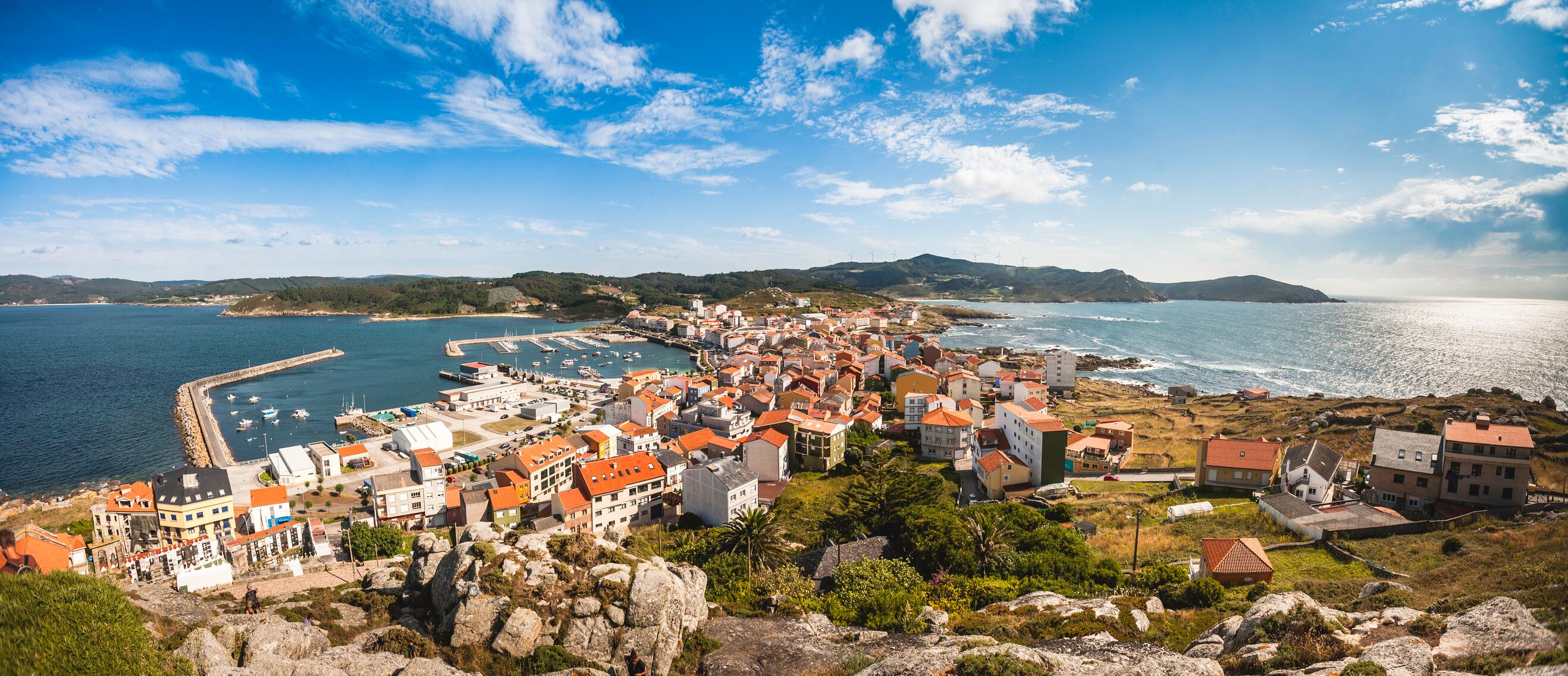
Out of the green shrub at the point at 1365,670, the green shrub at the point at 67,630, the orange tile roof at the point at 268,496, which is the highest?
the green shrub at the point at 1365,670

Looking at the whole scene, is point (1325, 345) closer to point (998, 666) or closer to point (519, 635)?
point (998, 666)

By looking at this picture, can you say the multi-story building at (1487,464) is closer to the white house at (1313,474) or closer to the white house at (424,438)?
the white house at (1313,474)

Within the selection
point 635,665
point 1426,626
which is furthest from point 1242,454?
point 635,665

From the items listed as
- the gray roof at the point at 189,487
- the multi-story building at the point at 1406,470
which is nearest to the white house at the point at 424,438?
the gray roof at the point at 189,487

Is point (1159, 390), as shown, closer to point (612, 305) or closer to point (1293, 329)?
point (1293, 329)

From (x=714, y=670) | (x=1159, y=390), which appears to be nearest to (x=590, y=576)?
(x=714, y=670)

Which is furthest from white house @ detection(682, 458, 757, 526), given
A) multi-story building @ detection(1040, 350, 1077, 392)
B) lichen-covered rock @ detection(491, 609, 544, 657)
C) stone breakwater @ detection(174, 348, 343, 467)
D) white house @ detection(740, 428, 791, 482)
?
multi-story building @ detection(1040, 350, 1077, 392)
